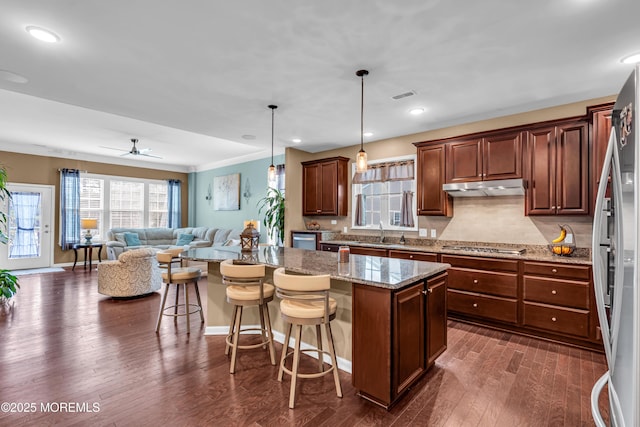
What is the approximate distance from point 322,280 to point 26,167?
8.95m

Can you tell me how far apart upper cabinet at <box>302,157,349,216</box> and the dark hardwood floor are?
10.1 ft

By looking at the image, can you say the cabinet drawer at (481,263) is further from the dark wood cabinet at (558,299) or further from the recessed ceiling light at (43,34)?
the recessed ceiling light at (43,34)

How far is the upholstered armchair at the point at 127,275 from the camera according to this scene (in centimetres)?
491

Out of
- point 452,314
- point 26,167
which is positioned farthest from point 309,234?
point 26,167

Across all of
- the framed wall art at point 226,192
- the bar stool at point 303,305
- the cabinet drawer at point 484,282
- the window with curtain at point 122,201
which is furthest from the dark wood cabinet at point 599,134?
the window with curtain at point 122,201

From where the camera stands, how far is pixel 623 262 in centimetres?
129

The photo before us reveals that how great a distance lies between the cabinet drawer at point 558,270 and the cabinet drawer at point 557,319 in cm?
35

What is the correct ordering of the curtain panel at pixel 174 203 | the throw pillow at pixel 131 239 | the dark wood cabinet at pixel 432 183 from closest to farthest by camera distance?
the dark wood cabinet at pixel 432 183
the throw pillow at pixel 131 239
the curtain panel at pixel 174 203

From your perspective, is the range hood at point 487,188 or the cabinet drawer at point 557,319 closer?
the cabinet drawer at point 557,319

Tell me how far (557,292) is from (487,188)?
1414 millimetres

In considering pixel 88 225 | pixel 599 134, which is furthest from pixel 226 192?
pixel 599 134

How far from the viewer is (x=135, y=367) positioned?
274cm

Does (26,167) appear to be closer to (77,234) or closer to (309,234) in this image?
(77,234)

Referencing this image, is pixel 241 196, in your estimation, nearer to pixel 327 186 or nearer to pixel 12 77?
pixel 327 186
